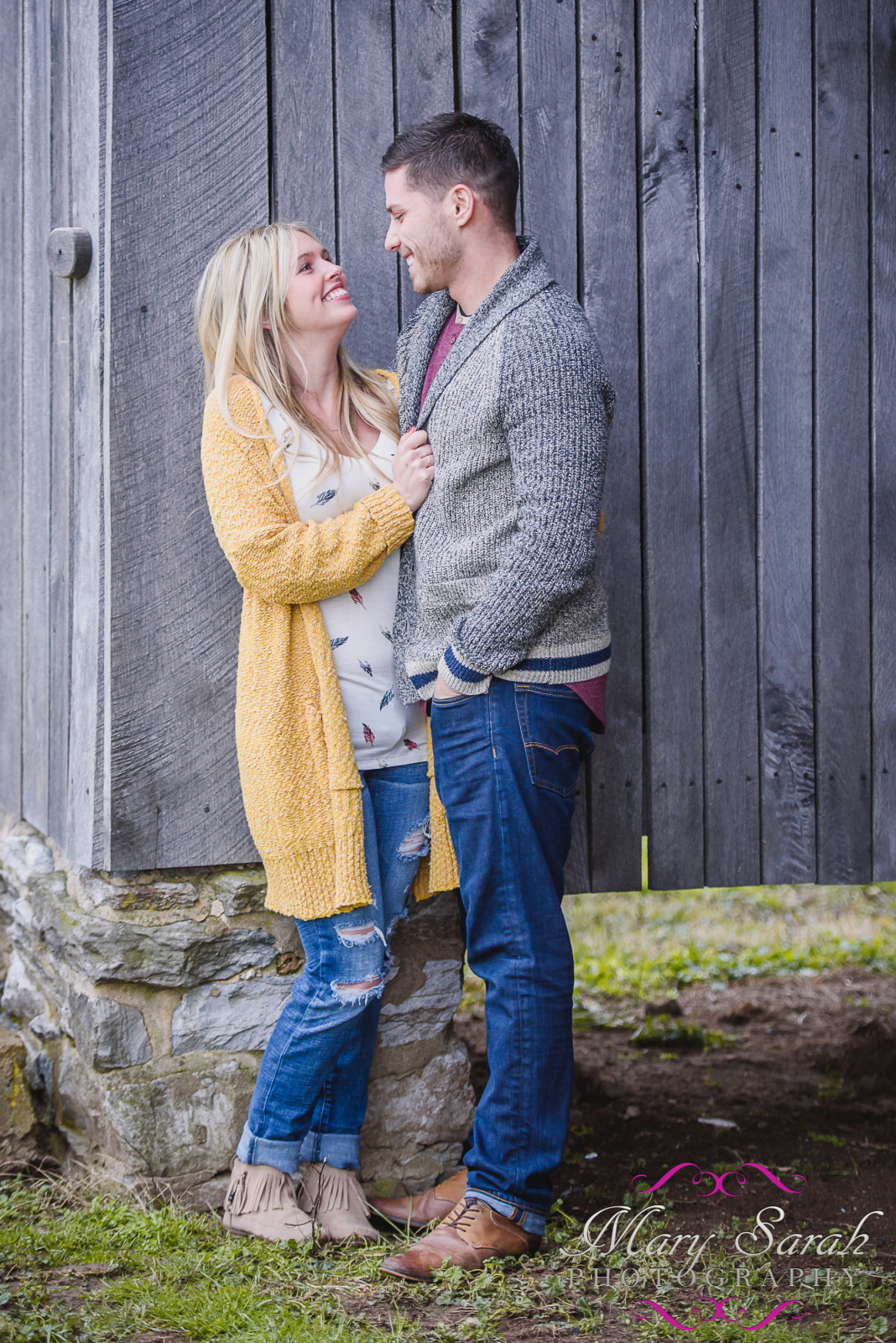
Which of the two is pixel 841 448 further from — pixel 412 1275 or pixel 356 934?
pixel 412 1275

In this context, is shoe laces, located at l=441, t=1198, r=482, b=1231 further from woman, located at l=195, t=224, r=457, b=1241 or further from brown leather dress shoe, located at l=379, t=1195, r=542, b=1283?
woman, located at l=195, t=224, r=457, b=1241

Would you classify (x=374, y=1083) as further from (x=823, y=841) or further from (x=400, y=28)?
(x=400, y=28)

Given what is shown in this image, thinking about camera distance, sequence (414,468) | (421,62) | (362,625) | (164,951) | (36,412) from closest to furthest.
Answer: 1. (414,468)
2. (362,625)
3. (164,951)
4. (421,62)
5. (36,412)

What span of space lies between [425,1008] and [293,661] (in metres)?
0.99

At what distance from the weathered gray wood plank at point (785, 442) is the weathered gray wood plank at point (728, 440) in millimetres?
32

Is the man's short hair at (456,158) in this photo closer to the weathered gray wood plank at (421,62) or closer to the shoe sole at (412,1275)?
the weathered gray wood plank at (421,62)

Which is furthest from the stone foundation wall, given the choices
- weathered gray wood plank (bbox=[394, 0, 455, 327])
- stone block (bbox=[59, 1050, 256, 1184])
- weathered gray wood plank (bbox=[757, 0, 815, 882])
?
weathered gray wood plank (bbox=[394, 0, 455, 327])

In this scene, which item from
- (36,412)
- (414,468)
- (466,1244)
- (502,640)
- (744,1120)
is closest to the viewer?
(502,640)

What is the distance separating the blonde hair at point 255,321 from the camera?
274 cm

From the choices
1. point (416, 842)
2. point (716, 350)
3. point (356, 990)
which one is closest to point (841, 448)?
point (716, 350)

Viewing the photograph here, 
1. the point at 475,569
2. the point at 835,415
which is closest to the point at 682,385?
the point at 835,415

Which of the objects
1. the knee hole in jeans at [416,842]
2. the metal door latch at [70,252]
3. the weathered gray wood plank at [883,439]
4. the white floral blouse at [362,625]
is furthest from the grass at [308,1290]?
the metal door latch at [70,252]

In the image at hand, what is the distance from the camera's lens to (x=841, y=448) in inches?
132

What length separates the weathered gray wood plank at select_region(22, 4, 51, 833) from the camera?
11.2 feet
